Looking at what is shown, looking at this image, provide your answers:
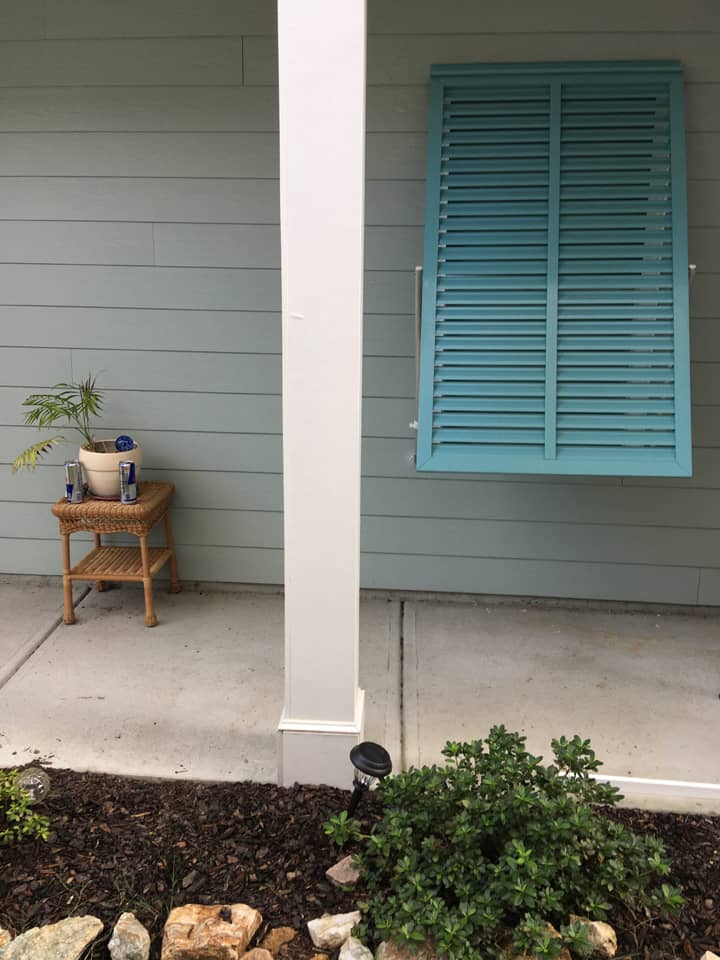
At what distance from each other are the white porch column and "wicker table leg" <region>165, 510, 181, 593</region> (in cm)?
145

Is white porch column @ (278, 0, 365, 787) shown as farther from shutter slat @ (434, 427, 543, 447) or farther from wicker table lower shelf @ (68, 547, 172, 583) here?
wicker table lower shelf @ (68, 547, 172, 583)

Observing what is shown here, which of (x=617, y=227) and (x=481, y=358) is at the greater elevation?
(x=617, y=227)

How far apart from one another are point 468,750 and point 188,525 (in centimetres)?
193

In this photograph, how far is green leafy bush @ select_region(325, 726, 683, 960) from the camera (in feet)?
5.91

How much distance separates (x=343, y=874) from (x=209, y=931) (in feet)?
1.11

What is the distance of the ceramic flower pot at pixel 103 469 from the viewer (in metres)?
3.34

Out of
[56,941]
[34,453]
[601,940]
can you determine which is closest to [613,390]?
[601,940]

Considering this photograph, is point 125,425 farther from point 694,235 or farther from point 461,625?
point 694,235

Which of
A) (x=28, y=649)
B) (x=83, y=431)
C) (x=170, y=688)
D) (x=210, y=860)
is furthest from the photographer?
(x=83, y=431)

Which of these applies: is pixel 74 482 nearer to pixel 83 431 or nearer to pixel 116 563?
pixel 83 431

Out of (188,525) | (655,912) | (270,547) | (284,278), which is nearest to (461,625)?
(270,547)

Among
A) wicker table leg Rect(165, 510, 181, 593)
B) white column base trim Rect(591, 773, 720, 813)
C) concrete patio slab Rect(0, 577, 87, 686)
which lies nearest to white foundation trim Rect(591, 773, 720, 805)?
white column base trim Rect(591, 773, 720, 813)

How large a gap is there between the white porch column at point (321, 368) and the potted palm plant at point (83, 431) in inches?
54.9

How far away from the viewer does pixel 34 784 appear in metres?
2.35
